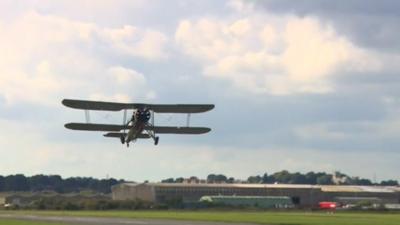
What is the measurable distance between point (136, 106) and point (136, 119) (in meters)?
1.08

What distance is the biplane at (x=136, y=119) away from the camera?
64.6 m

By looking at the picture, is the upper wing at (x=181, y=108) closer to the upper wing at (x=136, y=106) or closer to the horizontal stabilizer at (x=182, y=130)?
the upper wing at (x=136, y=106)

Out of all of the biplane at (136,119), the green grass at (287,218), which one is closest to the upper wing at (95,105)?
the biplane at (136,119)

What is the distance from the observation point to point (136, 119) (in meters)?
64.8

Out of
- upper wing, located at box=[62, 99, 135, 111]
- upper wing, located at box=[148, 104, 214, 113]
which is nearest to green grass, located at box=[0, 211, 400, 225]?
upper wing, located at box=[148, 104, 214, 113]

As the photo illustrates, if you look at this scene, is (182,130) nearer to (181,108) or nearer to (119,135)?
(181,108)

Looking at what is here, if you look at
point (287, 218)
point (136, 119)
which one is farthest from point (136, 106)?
point (287, 218)

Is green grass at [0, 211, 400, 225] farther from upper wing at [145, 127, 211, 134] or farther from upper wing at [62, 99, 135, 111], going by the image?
upper wing at [62, 99, 135, 111]

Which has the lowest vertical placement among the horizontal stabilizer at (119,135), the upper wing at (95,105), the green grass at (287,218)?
the green grass at (287,218)

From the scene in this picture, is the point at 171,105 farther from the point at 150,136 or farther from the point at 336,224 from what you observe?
the point at 336,224

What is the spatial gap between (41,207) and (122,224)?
298ft

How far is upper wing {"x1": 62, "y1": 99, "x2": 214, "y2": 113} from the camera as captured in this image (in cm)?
6412

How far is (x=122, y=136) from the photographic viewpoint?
219 ft

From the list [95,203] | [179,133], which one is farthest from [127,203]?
[179,133]
